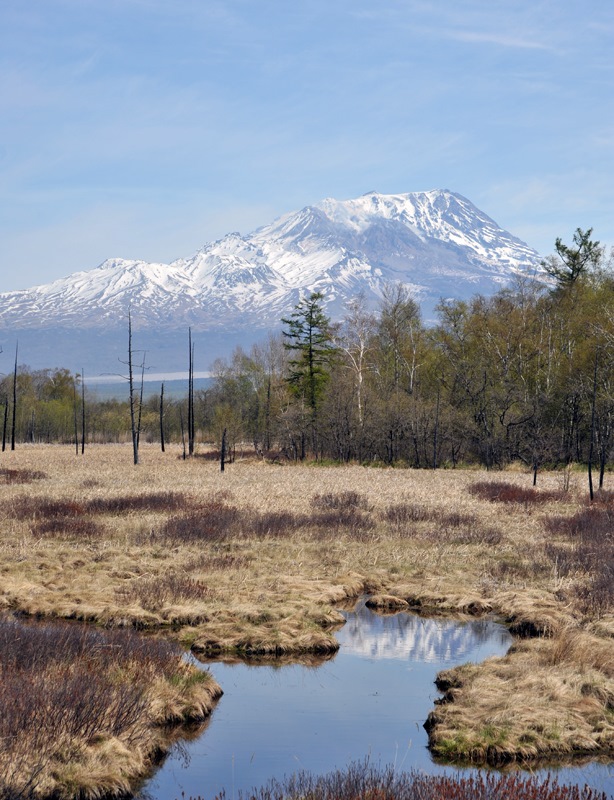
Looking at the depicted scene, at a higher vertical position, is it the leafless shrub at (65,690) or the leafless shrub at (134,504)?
the leafless shrub at (134,504)

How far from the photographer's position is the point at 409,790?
7785mm

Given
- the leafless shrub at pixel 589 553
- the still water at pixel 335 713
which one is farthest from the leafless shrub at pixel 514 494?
the still water at pixel 335 713

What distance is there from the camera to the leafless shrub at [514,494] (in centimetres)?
2979

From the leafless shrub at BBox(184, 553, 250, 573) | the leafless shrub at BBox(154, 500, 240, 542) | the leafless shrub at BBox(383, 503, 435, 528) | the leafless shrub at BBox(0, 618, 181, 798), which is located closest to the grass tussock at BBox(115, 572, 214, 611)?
the leafless shrub at BBox(184, 553, 250, 573)

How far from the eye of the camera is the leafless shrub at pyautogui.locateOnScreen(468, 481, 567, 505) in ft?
97.7

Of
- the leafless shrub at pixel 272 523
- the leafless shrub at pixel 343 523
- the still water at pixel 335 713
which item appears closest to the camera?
the still water at pixel 335 713

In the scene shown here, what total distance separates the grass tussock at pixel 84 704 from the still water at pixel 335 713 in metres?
0.42

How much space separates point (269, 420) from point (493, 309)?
62.3 ft

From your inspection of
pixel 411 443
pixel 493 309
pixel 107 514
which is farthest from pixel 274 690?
pixel 493 309

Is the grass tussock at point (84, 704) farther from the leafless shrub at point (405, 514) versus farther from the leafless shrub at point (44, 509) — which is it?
the leafless shrub at point (405, 514)

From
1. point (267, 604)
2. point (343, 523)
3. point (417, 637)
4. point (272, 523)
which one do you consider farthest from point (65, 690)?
point (343, 523)

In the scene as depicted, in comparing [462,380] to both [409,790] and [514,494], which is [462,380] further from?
[409,790]

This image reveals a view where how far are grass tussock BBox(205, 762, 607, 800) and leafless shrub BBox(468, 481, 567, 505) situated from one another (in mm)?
21542

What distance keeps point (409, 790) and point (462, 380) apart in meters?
50.6
